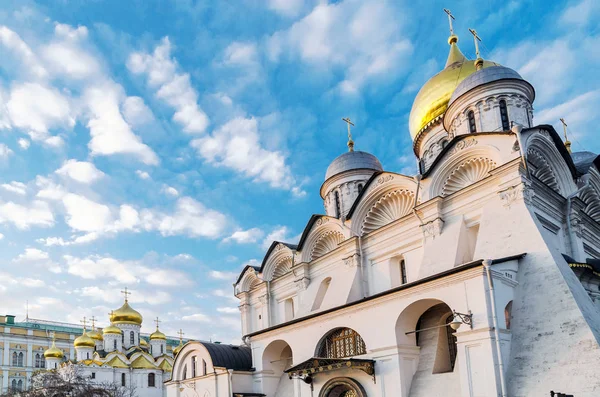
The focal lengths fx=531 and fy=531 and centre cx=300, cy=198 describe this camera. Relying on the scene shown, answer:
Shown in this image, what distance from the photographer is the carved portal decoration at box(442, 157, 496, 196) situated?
51.0 feet

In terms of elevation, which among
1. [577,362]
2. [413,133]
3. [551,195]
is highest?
[413,133]

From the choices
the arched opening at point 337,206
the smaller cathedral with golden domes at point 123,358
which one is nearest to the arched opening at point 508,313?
the arched opening at point 337,206

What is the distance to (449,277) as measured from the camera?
11.8m

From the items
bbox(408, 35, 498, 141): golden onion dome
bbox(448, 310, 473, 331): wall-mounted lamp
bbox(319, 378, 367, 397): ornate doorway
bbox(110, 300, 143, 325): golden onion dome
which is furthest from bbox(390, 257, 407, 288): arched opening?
bbox(110, 300, 143, 325): golden onion dome

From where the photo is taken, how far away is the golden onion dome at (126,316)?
44750 mm

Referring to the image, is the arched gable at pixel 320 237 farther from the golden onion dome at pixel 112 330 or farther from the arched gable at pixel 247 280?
the golden onion dome at pixel 112 330

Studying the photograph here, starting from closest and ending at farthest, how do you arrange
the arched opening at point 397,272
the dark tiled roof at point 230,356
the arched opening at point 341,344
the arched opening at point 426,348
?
the arched opening at point 426,348
the arched opening at point 341,344
the arched opening at point 397,272
the dark tiled roof at point 230,356

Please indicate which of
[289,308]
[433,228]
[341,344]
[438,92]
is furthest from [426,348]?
[438,92]

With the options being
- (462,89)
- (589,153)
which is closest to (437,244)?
(462,89)

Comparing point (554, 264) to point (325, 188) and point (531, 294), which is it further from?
point (325, 188)

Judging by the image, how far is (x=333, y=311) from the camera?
48.3 ft

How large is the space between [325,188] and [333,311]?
10.3 m

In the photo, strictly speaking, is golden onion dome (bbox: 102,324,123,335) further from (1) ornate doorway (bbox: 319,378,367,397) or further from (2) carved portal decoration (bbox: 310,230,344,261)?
(1) ornate doorway (bbox: 319,378,367,397)

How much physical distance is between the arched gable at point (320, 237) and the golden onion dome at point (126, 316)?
28421 mm
